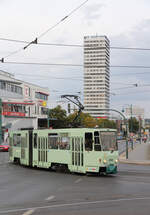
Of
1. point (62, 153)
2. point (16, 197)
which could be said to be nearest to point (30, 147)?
point (62, 153)

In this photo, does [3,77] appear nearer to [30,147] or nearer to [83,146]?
[30,147]

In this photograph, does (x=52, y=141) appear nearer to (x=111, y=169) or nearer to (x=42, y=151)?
(x=42, y=151)

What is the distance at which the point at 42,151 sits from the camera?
22938 millimetres

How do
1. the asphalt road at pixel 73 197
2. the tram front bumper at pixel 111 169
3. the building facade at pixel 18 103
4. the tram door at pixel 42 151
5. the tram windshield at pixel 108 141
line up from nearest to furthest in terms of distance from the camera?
the asphalt road at pixel 73 197 < the tram front bumper at pixel 111 169 < the tram windshield at pixel 108 141 < the tram door at pixel 42 151 < the building facade at pixel 18 103

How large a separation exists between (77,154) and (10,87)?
53.3m

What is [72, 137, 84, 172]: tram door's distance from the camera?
19703 millimetres

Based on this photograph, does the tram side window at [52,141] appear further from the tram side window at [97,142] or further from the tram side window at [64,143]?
the tram side window at [97,142]

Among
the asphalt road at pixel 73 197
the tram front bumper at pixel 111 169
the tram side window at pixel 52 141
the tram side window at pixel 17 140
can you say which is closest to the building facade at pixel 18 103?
the tram side window at pixel 17 140

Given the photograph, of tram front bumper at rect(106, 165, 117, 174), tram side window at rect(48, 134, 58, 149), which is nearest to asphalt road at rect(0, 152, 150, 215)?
tram front bumper at rect(106, 165, 117, 174)

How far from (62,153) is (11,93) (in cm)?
5234

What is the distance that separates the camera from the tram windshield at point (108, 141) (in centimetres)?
1925

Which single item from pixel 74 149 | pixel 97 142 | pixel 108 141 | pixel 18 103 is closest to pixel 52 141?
pixel 74 149

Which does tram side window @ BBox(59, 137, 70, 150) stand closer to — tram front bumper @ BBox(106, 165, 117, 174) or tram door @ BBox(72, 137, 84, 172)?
tram door @ BBox(72, 137, 84, 172)

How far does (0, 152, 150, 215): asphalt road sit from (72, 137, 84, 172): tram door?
234 cm
